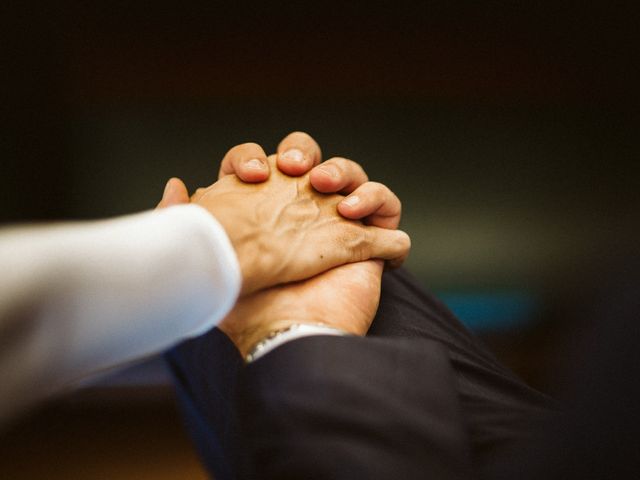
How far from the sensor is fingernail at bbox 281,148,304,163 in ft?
2.40

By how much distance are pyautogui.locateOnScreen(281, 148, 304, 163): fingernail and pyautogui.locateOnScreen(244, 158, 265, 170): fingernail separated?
35 mm

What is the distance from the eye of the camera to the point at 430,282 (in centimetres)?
189

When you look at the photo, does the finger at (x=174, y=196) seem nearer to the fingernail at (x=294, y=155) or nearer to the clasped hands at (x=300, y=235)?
the clasped hands at (x=300, y=235)

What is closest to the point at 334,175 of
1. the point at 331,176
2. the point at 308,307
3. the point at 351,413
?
the point at 331,176

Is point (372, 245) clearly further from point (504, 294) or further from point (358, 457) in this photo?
point (504, 294)

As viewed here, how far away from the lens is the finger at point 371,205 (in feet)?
2.31

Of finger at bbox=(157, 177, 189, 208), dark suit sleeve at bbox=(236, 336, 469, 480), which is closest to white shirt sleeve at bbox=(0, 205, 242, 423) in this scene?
dark suit sleeve at bbox=(236, 336, 469, 480)

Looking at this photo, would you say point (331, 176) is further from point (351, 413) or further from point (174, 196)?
point (351, 413)

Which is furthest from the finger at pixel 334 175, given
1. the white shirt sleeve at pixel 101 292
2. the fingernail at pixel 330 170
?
the white shirt sleeve at pixel 101 292

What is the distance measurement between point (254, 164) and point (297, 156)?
6 cm

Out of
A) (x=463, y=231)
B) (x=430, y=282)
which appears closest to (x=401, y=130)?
(x=463, y=231)

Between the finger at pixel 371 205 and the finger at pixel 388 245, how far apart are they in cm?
2

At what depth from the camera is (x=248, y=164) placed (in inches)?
27.7

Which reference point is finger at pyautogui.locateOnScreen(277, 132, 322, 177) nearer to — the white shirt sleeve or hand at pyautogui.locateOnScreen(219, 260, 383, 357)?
hand at pyautogui.locateOnScreen(219, 260, 383, 357)
